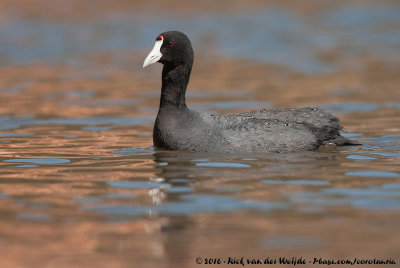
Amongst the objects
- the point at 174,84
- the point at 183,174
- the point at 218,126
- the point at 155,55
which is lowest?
the point at 183,174

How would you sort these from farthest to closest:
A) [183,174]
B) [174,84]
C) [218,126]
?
[174,84] → [218,126] → [183,174]

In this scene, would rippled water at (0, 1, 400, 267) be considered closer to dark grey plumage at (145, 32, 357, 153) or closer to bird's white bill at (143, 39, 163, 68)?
dark grey plumage at (145, 32, 357, 153)

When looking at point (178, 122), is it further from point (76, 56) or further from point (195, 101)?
point (76, 56)

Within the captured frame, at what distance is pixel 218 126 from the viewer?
995cm

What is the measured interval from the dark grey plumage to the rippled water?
199 millimetres

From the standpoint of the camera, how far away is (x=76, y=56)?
921 inches

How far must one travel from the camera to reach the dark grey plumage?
986 centimetres

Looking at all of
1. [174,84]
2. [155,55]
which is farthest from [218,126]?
[155,55]

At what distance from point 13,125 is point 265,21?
58.0 feet

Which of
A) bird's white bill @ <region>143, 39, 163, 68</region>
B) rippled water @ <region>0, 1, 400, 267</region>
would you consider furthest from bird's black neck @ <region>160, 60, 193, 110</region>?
rippled water @ <region>0, 1, 400, 267</region>

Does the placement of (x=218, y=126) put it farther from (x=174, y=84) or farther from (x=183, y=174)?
(x=183, y=174)

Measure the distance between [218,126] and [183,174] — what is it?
125 centimetres

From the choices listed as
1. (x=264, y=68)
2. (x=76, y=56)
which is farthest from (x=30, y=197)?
(x=76, y=56)

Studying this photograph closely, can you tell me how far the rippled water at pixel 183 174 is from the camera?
6.40m
